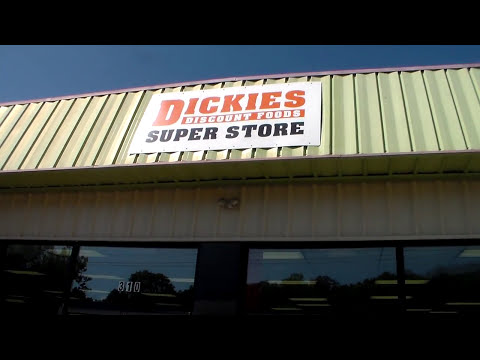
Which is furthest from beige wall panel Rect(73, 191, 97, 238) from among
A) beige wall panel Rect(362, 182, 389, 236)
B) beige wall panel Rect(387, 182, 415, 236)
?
beige wall panel Rect(387, 182, 415, 236)

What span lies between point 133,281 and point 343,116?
472 centimetres

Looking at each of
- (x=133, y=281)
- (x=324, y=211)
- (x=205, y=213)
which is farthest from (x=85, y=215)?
(x=324, y=211)

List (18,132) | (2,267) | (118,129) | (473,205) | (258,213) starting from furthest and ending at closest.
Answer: (2,267) → (18,132) → (118,129) → (258,213) → (473,205)

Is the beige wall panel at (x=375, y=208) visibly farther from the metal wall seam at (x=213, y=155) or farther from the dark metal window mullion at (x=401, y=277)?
the metal wall seam at (x=213, y=155)

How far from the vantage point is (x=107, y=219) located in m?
7.11

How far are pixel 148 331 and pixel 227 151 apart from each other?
3811 mm

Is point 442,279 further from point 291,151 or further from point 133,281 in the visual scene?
point 133,281

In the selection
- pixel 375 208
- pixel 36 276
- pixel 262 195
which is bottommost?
pixel 36 276

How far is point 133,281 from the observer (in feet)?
24.4

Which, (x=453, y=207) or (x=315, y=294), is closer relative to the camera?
(x=453, y=207)

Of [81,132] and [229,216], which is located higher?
[81,132]

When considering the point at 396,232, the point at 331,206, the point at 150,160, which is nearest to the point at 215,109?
the point at 150,160

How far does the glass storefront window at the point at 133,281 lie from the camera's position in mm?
7125

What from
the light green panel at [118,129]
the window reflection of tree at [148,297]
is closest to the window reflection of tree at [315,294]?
the window reflection of tree at [148,297]
